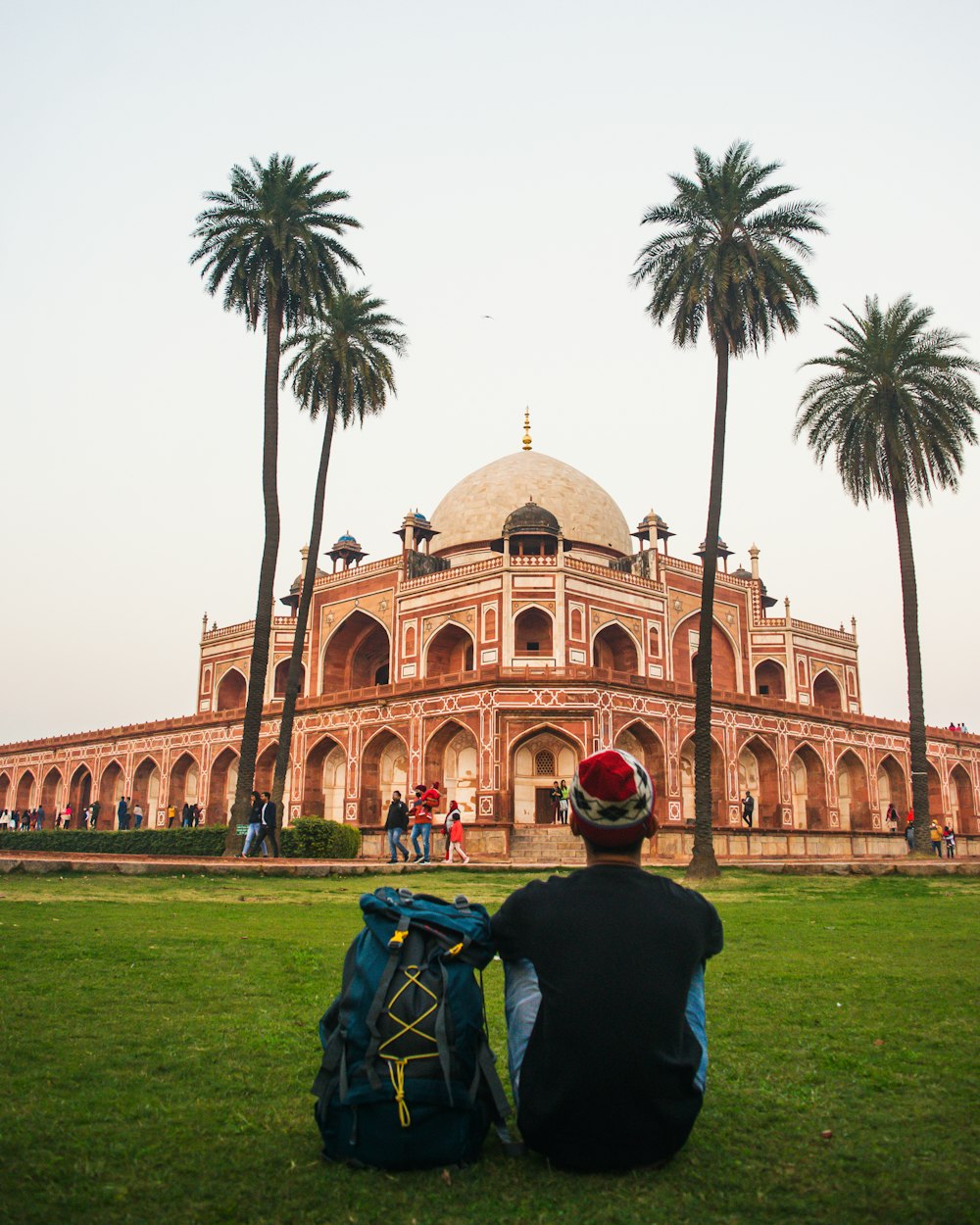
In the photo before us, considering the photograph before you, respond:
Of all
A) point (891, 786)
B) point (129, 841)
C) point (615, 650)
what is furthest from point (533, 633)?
point (129, 841)

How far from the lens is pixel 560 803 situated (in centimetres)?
3086

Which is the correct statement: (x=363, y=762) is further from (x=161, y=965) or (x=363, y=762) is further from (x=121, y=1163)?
(x=121, y=1163)

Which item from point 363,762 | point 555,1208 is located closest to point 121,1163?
point 555,1208

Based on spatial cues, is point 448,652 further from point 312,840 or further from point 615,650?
point 312,840

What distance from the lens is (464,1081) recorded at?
3.44 metres

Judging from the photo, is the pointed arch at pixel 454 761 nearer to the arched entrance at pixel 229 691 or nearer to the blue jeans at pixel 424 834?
the blue jeans at pixel 424 834

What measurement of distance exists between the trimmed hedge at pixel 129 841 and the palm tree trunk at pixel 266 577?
3.24 m

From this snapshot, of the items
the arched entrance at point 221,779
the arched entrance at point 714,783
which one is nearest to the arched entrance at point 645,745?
the arched entrance at point 714,783

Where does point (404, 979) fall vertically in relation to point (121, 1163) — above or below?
above

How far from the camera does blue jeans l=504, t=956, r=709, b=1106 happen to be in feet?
11.5

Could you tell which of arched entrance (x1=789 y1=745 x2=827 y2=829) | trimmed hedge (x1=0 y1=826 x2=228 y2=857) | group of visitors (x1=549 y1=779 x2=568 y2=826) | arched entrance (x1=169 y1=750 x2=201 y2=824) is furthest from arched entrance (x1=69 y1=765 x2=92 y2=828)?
arched entrance (x1=789 y1=745 x2=827 y2=829)

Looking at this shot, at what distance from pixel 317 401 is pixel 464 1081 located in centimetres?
2651

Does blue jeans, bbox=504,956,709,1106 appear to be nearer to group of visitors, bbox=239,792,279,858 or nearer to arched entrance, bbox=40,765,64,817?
group of visitors, bbox=239,792,279,858

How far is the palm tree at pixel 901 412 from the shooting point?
1068 inches
